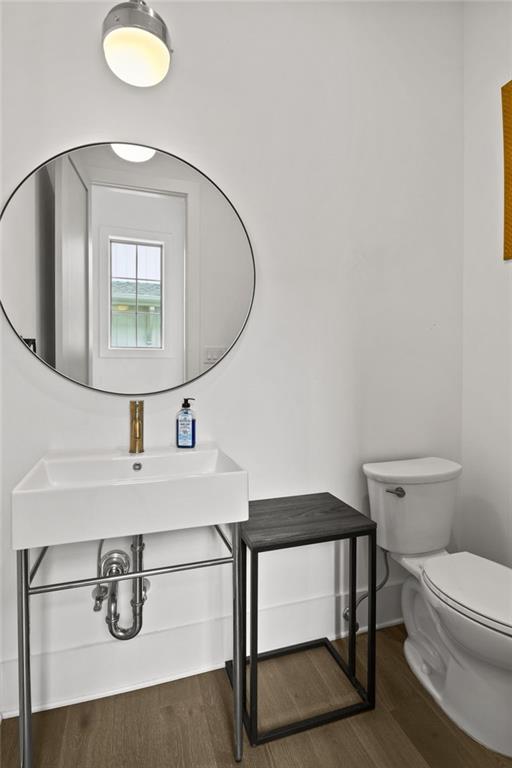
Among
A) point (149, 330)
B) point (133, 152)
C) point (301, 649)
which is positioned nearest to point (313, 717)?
point (301, 649)

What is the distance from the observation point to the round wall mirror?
1.41 meters

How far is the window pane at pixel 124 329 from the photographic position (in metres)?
1.50

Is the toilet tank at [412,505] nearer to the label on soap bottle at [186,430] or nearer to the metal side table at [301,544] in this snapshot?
the metal side table at [301,544]

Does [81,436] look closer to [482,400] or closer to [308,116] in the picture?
[308,116]

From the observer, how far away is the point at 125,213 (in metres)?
1.50

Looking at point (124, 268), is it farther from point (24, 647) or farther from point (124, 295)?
point (24, 647)

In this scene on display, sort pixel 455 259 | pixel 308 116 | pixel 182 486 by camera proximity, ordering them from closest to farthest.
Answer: pixel 182 486 < pixel 308 116 < pixel 455 259

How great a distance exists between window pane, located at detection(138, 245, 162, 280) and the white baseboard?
4.32 feet

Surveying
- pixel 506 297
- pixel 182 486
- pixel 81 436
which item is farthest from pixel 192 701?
pixel 506 297

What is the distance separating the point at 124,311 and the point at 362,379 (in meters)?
1.02

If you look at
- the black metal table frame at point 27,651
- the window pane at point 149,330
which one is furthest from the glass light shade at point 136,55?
the black metal table frame at point 27,651

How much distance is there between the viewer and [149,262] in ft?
5.07

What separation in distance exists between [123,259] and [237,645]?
134 centimetres

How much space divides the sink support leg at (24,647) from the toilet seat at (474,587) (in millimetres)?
1218
